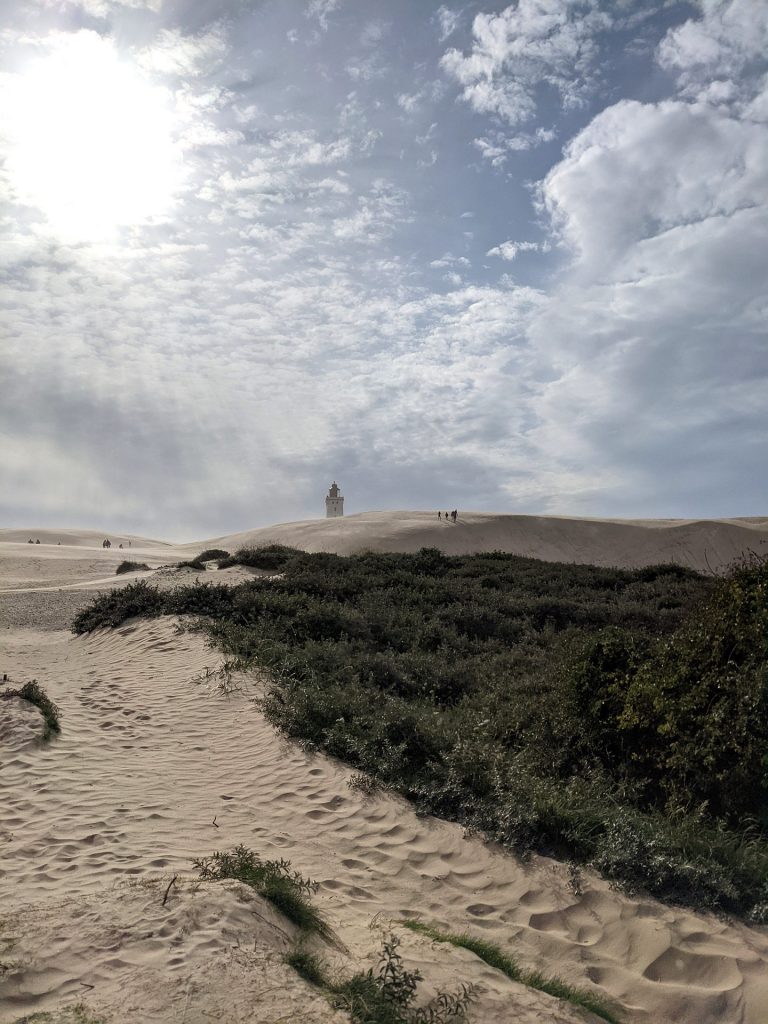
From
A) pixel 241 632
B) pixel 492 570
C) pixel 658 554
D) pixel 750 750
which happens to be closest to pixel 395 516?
pixel 658 554

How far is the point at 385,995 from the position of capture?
3498 mm

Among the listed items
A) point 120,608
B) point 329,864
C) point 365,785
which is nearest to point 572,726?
point 365,785

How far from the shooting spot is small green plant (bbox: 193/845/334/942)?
4.36 m

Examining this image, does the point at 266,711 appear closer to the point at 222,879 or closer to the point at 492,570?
the point at 222,879

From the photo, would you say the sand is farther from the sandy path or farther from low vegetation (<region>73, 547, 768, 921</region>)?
low vegetation (<region>73, 547, 768, 921</region>)

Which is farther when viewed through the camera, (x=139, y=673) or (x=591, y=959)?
(x=139, y=673)

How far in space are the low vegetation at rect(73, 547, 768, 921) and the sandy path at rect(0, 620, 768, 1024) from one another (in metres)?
0.32

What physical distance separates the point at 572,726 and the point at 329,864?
3278 mm

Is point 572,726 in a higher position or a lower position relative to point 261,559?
lower

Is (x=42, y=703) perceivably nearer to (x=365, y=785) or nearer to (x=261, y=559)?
(x=365, y=785)

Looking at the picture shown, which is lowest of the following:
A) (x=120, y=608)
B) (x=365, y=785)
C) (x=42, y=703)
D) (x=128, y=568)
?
(x=365, y=785)

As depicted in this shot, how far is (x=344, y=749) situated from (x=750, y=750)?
13.4 ft

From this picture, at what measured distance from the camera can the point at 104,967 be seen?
144 inches

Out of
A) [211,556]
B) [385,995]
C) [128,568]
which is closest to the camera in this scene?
[385,995]
